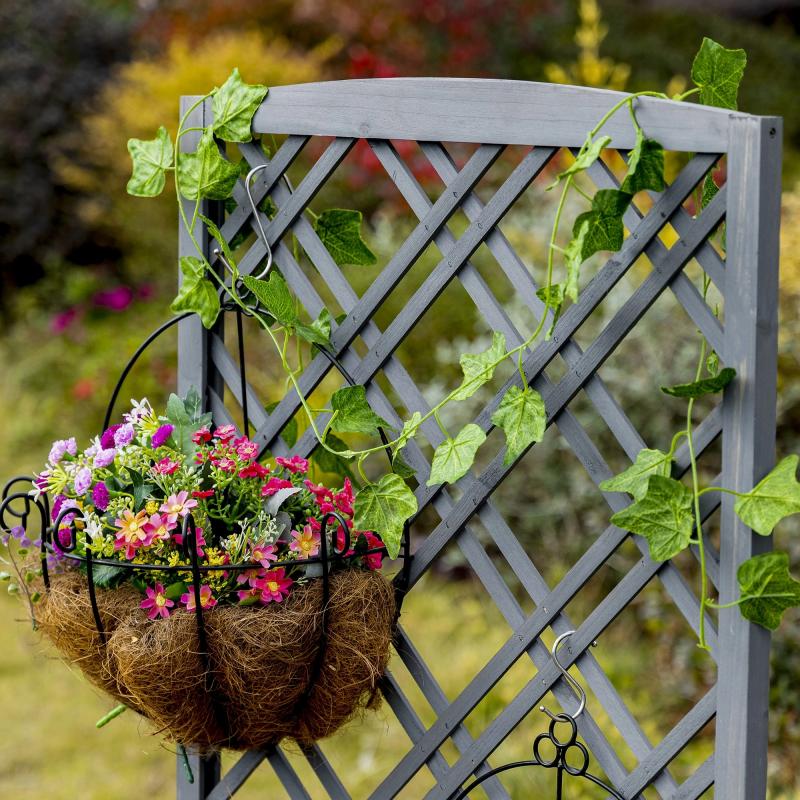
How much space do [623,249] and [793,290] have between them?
6.57ft

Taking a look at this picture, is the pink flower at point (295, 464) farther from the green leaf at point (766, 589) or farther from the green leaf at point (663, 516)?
the green leaf at point (766, 589)

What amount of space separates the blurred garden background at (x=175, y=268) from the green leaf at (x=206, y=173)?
2.54ft

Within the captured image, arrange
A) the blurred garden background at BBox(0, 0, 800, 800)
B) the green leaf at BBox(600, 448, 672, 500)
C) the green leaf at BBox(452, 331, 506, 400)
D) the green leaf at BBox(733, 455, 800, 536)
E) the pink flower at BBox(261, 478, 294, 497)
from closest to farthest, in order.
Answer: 1. the green leaf at BBox(733, 455, 800, 536)
2. the green leaf at BBox(600, 448, 672, 500)
3. the green leaf at BBox(452, 331, 506, 400)
4. the pink flower at BBox(261, 478, 294, 497)
5. the blurred garden background at BBox(0, 0, 800, 800)

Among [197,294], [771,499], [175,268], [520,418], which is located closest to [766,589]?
[771,499]

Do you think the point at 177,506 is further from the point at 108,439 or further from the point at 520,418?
the point at 520,418

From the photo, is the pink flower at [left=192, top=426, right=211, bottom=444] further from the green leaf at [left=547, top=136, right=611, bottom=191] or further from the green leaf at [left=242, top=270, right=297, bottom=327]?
the green leaf at [left=547, top=136, right=611, bottom=191]

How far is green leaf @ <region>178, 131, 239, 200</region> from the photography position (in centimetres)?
161

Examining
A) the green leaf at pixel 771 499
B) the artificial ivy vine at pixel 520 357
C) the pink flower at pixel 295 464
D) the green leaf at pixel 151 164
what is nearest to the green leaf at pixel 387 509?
the artificial ivy vine at pixel 520 357

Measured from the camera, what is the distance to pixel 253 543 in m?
1.45

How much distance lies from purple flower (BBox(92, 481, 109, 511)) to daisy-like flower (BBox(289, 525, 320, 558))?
0.27m

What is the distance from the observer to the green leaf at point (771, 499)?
1170 millimetres

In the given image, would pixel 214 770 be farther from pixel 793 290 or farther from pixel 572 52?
pixel 572 52

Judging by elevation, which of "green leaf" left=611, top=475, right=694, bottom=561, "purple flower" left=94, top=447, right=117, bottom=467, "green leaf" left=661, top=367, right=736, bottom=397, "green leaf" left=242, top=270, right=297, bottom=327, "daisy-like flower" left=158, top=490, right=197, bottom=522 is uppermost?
"green leaf" left=242, top=270, right=297, bottom=327

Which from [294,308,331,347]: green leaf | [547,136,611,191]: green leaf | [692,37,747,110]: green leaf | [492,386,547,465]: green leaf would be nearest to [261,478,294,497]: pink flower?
[294,308,331,347]: green leaf
